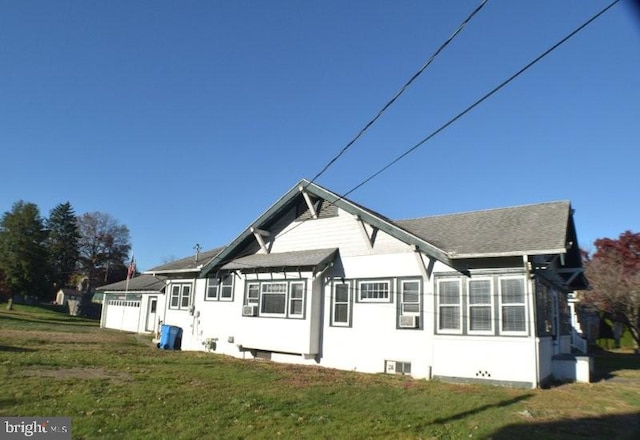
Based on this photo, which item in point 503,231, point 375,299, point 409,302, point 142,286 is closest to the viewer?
point 503,231

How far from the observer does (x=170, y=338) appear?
22359 millimetres

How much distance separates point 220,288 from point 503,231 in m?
12.3

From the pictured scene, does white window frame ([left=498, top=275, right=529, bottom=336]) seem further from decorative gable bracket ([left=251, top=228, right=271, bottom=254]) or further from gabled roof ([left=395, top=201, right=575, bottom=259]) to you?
decorative gable bracket ([left=251, top=228, right=271, bottom=254])

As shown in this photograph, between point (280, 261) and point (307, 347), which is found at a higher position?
point (280, 261)

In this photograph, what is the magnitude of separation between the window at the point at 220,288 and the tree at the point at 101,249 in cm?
6222

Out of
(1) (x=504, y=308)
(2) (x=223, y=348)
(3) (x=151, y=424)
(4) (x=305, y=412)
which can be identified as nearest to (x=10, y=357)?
(2) (x=223, y=348)

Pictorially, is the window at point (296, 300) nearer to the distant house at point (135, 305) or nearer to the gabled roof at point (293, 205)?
the gabled roof at point (293, 205)

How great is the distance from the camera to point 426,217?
19.2m

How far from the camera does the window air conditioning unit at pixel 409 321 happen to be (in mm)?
14867

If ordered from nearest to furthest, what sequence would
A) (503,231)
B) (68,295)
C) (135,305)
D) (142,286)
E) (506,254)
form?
(506,254), (503,231), (142,286), (135,305), (68,295)

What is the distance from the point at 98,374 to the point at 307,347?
6.99 metres

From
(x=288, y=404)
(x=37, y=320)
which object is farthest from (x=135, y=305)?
(x=288, y=404)

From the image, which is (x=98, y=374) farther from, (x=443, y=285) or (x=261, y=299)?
(x=443, y=285)

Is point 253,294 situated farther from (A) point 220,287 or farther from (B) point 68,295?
(B) point 68,295
